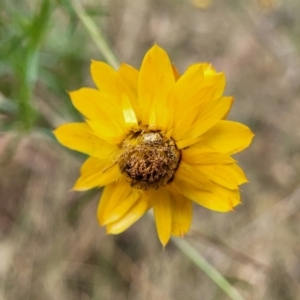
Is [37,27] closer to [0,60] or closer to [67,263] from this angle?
[0,60]

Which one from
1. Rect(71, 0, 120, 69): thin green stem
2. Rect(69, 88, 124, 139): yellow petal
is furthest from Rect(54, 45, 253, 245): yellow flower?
Rect(71, 0, 120, 69): thin green stem

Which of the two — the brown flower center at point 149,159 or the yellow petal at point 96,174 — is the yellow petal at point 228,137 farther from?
the yellow petal at point 96,174

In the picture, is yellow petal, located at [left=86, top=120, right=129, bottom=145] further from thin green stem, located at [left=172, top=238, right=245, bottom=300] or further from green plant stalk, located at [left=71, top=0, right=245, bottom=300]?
thin green stem, located at [left=172, top=238, right=245, bottom=300]

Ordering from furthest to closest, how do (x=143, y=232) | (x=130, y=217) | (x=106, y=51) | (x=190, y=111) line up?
1. (x=143, y=232)
2. (x=106, y=51)
3. (x=130, y=217)
4. (x=190, y=111)

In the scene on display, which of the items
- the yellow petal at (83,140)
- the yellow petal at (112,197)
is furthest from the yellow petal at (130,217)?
the yellow petal at (83,140)

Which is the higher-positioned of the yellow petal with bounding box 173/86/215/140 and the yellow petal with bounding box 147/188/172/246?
the yellow petal with bounding box 173/86/215/140

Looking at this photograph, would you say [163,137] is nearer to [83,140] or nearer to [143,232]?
[83,140]

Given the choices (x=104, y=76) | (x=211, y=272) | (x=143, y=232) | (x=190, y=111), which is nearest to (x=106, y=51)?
(x=104, y=76)
